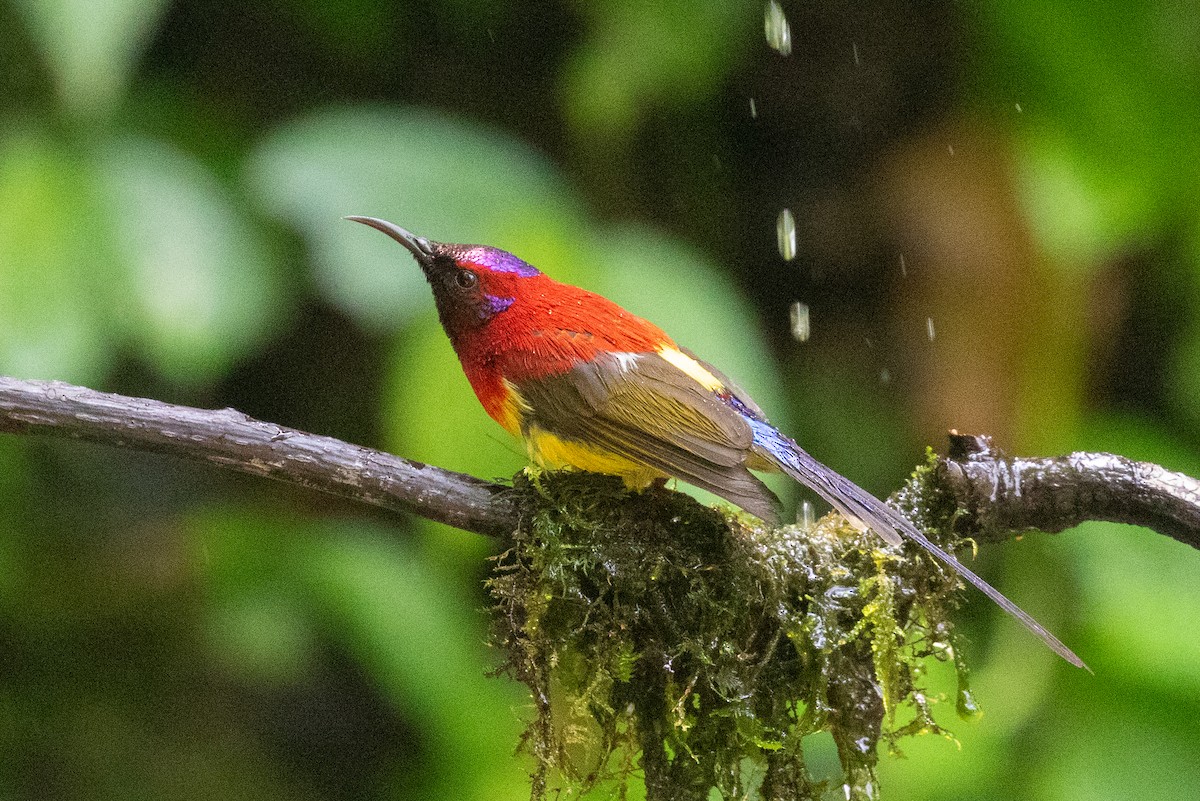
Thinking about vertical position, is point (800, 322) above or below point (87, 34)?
above

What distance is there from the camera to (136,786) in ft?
12.4

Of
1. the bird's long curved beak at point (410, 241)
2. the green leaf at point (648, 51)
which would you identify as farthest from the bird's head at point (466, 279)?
the green leaf at point (648, 51)

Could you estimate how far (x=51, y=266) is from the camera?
9.32 feet

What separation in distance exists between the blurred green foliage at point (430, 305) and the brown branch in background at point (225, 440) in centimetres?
104

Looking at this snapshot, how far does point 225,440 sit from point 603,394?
2.11 ft

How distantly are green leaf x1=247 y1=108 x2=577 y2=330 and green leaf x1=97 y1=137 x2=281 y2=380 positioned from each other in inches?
6.0

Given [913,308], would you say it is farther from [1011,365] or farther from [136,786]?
[136,786]

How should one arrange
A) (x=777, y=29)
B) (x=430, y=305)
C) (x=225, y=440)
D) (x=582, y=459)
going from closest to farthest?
(x=225, y=440)
(x=582, y=459)
(x=430, y=305)
(x=777, y=29)

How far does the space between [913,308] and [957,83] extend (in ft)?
2.47

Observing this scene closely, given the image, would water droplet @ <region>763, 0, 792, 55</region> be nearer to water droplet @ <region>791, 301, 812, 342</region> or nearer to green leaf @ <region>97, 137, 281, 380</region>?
water droplet @ <region>791, 301, 812, 342</region>

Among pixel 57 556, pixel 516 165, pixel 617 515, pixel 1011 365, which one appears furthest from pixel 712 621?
pixel 57 556

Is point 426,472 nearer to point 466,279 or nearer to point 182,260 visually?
point 466,279

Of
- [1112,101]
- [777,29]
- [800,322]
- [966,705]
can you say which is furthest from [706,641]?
[777,29]

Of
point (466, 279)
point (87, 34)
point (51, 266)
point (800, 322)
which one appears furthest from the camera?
point (800, 322)
